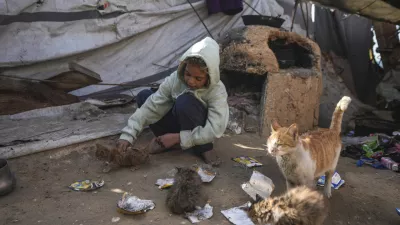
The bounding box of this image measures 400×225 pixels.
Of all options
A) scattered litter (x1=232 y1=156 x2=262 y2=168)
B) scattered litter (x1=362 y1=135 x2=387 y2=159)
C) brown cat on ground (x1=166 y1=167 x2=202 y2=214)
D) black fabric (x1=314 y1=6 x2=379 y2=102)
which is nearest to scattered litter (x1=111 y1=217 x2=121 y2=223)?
brown cat on ground (x1=166 y1=167 x2=202 y2=214)

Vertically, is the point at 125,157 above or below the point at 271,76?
below

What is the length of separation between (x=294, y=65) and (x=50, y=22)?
3.57m

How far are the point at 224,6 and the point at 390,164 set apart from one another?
3.65m

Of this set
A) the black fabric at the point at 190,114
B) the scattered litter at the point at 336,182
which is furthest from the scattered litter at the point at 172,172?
the scattered litter at the point at 336,182

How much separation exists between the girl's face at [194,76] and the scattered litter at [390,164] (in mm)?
2433

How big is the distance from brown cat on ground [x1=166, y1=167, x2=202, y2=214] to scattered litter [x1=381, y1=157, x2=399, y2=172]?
253cm

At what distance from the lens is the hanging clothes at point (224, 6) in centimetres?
571

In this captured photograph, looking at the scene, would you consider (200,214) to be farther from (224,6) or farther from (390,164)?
(224,6)

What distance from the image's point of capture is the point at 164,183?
2.67m

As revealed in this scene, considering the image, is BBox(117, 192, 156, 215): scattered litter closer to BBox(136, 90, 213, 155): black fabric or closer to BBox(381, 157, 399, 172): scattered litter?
BBox(136, 90, 213, 155): black fabric

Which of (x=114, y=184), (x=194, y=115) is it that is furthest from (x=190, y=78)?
(x=114, y=184)

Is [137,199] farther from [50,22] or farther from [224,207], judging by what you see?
[50,22]

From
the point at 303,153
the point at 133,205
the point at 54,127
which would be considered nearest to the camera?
the point at 133,205

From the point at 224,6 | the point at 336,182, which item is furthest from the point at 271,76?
the point at 224,6
